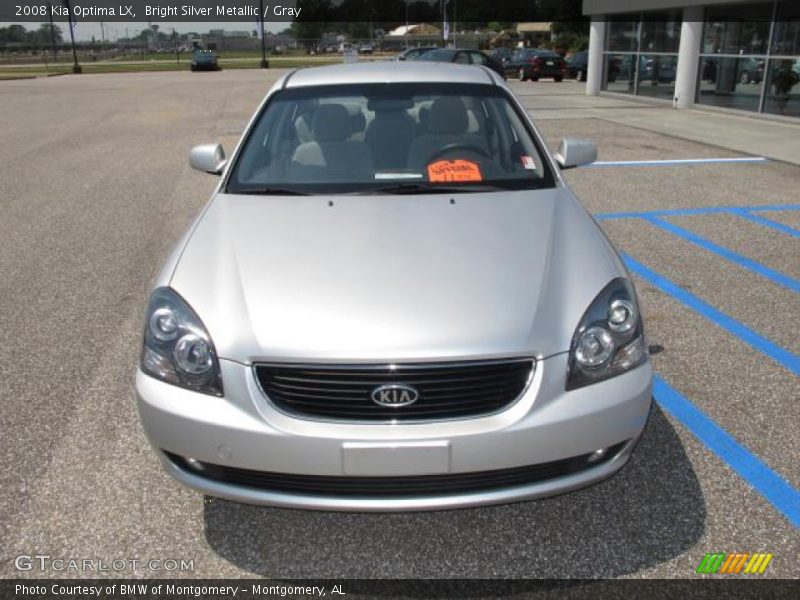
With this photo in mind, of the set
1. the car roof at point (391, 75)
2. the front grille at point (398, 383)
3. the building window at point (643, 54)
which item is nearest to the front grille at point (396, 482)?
the front grille at point (398, 383)

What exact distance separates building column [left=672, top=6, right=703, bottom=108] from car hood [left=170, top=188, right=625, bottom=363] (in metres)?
17.2

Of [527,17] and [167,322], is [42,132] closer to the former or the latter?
[167,322]

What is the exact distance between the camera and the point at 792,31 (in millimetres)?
14797

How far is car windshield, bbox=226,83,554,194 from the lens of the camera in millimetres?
3510

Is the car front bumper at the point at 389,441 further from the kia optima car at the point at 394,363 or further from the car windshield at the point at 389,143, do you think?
the car windshield at the point at 389,143

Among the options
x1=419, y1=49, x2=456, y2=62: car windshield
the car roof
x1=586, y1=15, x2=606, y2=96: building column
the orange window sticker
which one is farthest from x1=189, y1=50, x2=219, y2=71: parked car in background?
the orange window sticker

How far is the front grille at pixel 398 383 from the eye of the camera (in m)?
2.31

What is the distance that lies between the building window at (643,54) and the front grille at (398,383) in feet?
63.6

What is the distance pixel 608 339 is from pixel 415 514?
1.05 metres

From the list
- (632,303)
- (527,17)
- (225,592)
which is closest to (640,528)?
(632,303)

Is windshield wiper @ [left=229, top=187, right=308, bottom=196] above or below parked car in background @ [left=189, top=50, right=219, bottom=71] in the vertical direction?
below

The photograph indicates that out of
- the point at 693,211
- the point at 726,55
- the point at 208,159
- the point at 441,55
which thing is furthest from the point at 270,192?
the point at 441,55

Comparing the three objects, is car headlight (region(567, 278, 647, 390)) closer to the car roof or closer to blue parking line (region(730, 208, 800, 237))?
the car roof

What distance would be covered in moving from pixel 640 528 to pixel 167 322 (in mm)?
1928
